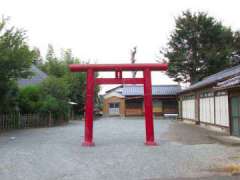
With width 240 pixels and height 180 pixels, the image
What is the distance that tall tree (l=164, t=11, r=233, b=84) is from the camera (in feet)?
105

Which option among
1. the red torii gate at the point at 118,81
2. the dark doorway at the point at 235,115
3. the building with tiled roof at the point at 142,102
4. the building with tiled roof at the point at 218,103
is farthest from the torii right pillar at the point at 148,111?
the building with tiled roof at the point at 142,102

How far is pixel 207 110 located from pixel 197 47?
16.5m

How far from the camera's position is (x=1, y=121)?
57.2 feet

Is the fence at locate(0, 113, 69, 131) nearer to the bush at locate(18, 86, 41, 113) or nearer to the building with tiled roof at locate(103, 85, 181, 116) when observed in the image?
the bush at locate(18, 86, 41, 113)

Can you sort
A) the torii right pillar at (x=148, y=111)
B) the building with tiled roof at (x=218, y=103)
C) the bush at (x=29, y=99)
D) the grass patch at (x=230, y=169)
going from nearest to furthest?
the grass patch at (x=230, y=169), the torii right pillar at (x=148, y=111), the building with tiled roof at (x=218, y=103), the bush at (x=29, y=99)

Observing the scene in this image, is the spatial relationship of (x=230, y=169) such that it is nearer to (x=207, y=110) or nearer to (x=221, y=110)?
(x=221, y=110)

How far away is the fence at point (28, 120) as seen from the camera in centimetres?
1793

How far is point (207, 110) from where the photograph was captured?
1847cm

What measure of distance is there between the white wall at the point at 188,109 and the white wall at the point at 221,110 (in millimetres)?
6748

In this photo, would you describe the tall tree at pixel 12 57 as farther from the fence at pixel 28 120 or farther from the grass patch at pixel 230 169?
the grass patch at pixel 230 169

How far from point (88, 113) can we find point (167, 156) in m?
3.88

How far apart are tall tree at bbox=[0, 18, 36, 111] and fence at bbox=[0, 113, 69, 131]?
1.74 meters

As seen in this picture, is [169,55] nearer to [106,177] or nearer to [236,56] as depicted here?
[236,56]

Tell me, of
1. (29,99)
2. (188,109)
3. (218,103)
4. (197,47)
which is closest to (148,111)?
(218,103)
